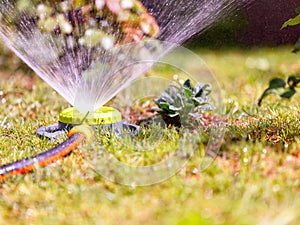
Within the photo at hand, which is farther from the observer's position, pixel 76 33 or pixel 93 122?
pixel 76 33

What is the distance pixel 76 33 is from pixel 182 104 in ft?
4.45

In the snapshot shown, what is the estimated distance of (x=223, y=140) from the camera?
105 inches

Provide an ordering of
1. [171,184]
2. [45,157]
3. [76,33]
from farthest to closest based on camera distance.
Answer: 1. [76,33]
2. [45,157]
3. [171,184]

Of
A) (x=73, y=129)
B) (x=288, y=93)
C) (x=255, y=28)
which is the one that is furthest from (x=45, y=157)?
(x=255, y=28)

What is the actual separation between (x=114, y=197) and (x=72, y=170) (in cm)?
36

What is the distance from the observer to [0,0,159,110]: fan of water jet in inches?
137

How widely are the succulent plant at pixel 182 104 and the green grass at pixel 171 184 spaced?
0.77ft

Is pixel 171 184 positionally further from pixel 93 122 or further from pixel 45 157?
pixel 93 122

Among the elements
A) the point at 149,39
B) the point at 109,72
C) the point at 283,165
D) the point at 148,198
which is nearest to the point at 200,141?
the point at 283,165

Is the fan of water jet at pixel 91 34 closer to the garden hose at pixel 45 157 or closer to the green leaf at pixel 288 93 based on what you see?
the garden hose at pixel 45 157

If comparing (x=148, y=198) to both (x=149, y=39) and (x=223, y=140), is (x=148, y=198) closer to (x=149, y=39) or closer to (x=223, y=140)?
(x=223, y=140)

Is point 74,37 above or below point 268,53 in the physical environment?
below

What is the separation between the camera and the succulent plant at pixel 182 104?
10.2 feet

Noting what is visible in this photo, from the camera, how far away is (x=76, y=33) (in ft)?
13.6
